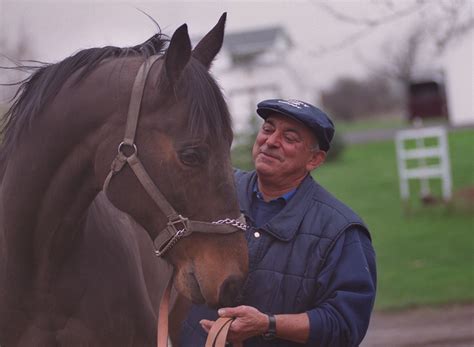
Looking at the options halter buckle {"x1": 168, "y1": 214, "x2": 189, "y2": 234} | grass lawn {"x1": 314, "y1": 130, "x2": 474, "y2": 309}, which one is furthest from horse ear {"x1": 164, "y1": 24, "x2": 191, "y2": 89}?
grass lawn {"x1": 314, "y1": 130, "x2": 474, "y2": 309}

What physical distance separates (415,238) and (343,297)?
30.4 ft

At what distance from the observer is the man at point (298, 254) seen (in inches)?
113

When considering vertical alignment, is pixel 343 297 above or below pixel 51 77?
below

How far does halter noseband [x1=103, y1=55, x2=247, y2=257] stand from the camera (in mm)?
2877

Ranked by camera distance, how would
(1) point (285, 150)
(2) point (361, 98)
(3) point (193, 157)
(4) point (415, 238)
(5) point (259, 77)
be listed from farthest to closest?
1. (2) point (361, 98)
2. (5) point (259, 77)
3. (4) point (415, 238)
4. (1) point (285, 150)
5. (3) point (193, 157)

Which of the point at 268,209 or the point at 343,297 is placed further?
the point at 268,209

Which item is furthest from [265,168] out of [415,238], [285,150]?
[415,238]

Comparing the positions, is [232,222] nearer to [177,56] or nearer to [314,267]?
[314,267]

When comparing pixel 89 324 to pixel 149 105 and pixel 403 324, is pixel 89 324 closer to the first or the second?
pixel 149 105

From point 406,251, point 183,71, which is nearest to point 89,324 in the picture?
point 183,71

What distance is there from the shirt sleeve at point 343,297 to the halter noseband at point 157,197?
1.29 ft

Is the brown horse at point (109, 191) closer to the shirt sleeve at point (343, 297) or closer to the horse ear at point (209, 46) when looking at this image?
the horse ear at point (209, 46)

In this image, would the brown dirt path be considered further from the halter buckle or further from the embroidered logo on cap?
the halter buckle

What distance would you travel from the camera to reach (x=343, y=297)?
9.43 ft
